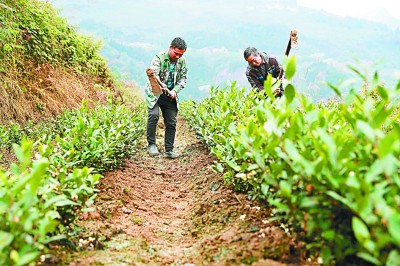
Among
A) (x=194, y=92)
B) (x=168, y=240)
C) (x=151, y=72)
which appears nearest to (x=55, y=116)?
(x=151, y=72)

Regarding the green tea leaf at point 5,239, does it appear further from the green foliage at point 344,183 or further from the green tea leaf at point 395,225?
the green tea leaf at point 395,225

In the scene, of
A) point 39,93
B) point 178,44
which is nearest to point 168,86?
point 178,44

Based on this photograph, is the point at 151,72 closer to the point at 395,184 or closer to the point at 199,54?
the point at 395,184

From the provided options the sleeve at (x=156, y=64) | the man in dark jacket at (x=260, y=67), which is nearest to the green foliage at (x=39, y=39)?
the sleeve at (x=156, y=64)

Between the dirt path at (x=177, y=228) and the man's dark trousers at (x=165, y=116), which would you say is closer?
the dirt path at (x=177, y=228)

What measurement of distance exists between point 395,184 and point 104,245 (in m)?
1.61

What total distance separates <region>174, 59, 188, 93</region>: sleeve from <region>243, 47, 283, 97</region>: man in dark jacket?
937mm

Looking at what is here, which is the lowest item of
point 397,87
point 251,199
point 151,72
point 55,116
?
point 55,116

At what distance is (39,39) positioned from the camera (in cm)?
829

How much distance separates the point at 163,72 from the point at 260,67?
1.51 meters

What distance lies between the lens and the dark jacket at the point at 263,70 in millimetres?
5824

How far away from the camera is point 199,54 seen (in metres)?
141

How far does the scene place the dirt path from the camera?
73.9 inches

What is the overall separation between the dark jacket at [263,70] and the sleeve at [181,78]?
1046 mm
